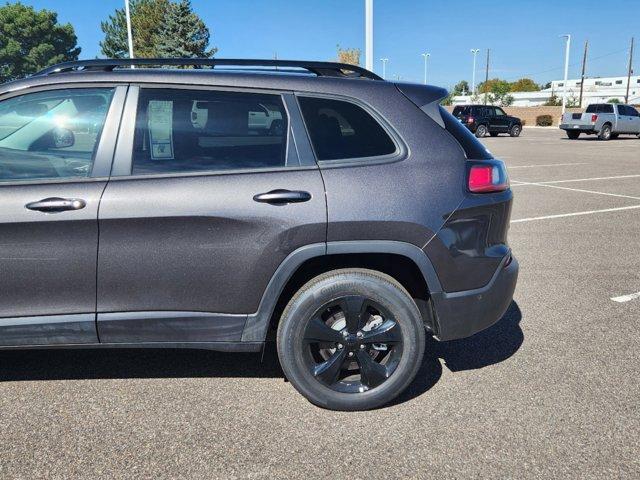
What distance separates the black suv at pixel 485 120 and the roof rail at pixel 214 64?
28251 millimetres

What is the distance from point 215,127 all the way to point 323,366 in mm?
1360

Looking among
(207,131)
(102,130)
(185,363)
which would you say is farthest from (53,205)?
(185,363)

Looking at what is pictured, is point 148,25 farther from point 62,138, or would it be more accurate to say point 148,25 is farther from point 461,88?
point 461,88

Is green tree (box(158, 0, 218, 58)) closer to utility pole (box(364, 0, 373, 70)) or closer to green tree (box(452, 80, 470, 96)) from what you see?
utility pole (box(364, 0, 373, 70))

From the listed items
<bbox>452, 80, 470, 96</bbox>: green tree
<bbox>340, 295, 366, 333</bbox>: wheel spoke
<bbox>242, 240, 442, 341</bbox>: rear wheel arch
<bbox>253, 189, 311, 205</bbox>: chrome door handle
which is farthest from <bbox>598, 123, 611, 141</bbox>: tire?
<bbox>452, 80, 470, 96</bbox>: green tree

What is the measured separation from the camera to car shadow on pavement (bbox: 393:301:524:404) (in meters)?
3.21

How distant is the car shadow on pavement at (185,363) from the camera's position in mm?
3270

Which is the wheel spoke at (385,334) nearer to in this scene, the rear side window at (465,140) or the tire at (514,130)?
the rear side window at (465,140)

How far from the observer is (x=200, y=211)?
2.64 m

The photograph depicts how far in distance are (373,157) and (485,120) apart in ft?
98.9

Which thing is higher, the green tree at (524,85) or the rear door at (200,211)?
the green tree at (524,85)

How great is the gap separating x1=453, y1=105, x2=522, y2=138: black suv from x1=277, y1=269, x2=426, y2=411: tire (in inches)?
1130

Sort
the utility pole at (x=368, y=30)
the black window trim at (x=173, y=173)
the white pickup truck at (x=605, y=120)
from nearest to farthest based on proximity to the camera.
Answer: the black window trim at (x=173, y=173), the utility pole at (x=368, y=30), the white pickup truck at (x=605, y=120)

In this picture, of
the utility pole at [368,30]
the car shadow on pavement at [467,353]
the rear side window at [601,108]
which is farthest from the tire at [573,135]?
the car shadow on pavement at [467,353]
